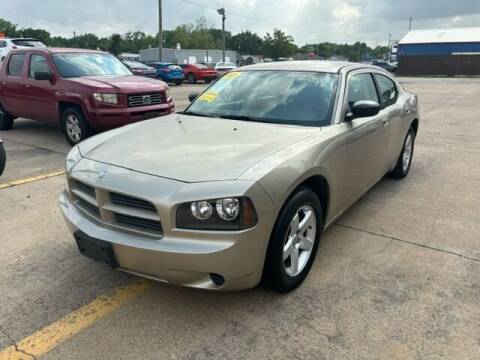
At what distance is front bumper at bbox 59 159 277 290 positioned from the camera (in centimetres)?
240

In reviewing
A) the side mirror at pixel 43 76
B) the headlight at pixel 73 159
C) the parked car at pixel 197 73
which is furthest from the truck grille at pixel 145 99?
the parked car at pixel 197 73

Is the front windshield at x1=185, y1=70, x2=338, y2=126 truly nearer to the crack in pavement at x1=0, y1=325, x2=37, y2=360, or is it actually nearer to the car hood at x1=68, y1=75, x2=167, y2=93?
the crack in pavement at x1=0, y1=325, x2=37, y2=360

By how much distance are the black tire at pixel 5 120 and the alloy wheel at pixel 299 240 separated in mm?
8276

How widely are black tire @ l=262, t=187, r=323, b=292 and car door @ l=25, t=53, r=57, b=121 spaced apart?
6200 millimetres

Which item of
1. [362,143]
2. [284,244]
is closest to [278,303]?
[284,244]

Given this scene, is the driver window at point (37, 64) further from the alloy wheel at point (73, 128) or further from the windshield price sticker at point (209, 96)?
the windshield price sticker at point (209, 96)

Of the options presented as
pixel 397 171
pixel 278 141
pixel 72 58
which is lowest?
pixel 397 171

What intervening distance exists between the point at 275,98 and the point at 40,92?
19.0ft

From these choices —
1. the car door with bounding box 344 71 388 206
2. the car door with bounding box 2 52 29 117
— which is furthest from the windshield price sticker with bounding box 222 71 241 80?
the car door with bounding box 2 52 29 117

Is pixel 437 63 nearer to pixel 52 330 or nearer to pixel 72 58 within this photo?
pixel 72 58

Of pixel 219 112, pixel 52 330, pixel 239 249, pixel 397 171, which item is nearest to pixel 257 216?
pixel 239 249

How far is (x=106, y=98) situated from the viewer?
708cm

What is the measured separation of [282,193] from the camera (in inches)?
103

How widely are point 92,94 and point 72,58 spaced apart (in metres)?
1.50
